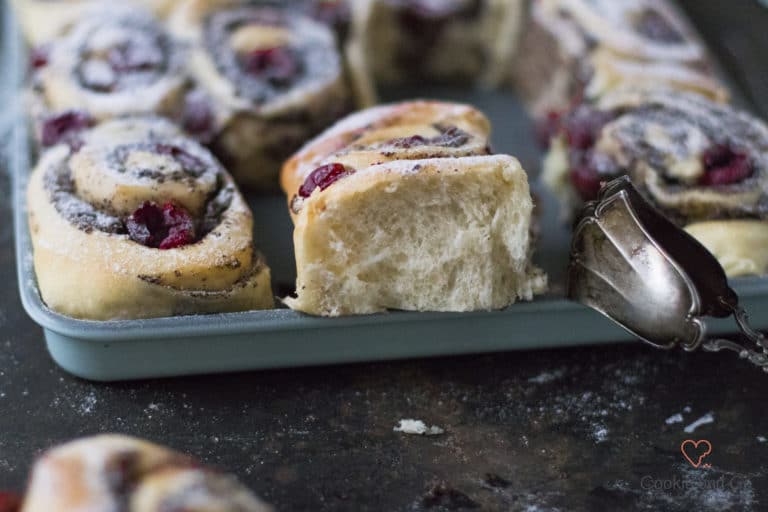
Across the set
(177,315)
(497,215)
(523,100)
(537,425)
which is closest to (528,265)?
(497,215)

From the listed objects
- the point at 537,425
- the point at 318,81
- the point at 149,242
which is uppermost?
the point at 318,81

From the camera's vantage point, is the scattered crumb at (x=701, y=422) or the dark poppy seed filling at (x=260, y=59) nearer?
the scattered crumb at (x=701, y=422)

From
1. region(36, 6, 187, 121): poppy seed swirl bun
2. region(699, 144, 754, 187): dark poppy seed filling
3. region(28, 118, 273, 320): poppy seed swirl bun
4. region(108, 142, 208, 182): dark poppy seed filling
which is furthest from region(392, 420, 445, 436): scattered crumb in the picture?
region(36, 6, 187, 121): poppy seed swirl bun

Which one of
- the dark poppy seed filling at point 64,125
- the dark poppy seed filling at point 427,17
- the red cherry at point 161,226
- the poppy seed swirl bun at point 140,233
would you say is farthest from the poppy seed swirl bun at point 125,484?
the dark poppy seed filling at point 427,17

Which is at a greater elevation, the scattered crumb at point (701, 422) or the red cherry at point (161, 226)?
the red cherry at point (161, 226)

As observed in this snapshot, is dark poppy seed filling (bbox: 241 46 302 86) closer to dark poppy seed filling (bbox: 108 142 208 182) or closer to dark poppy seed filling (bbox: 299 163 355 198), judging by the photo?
dark poppy seed filling (bbox: 108 142 208 182)

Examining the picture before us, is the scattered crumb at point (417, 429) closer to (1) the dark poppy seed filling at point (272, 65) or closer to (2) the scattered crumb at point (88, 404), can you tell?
(2) the scattered crumb at point (88, 404)

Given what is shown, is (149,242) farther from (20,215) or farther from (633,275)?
(633,275)
